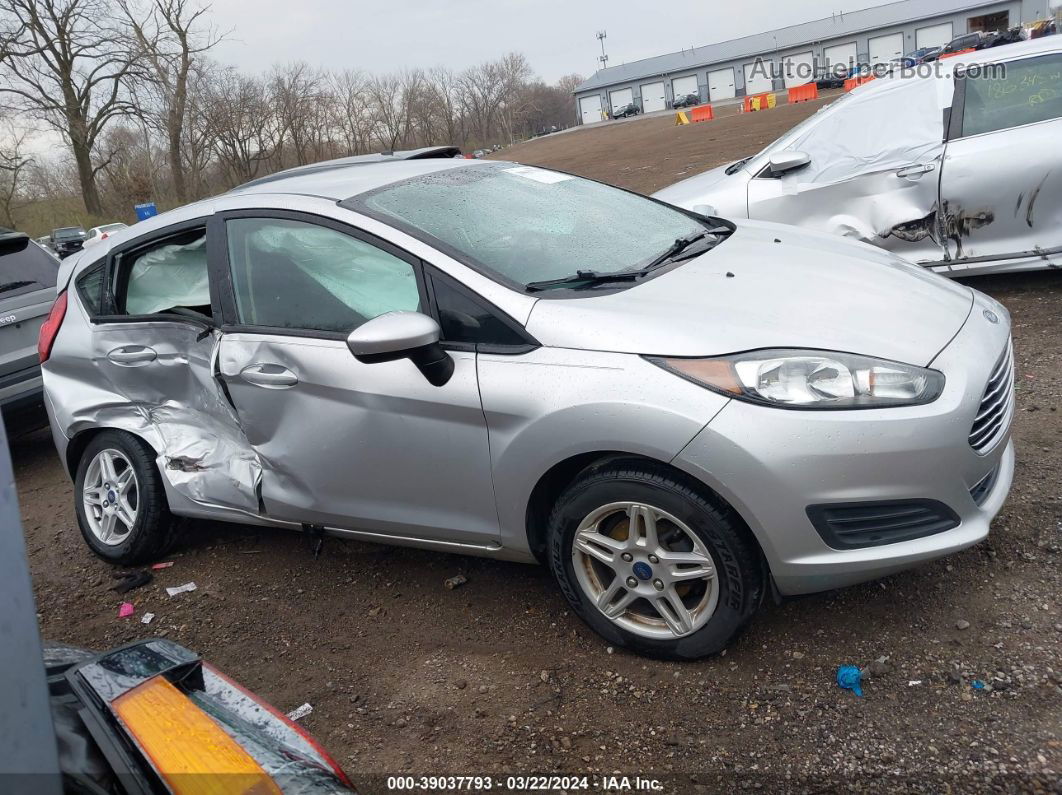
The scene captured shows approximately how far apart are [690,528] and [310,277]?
172 centimetres

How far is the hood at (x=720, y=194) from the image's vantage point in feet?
20.3

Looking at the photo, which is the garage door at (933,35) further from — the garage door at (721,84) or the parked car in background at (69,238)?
the parked car in background at (69,238)

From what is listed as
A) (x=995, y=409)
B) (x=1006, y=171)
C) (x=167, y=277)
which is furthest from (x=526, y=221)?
(x=1006, y=171)

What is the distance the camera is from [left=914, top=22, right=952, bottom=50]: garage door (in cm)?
6825

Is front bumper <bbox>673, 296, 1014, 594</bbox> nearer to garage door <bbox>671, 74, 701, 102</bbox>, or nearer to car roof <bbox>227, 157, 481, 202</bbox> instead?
car roof <bbox>227, 157, 481, 202</bbox>

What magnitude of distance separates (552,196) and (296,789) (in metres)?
2.72

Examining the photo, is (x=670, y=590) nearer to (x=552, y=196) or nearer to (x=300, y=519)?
(x=300, y=519)

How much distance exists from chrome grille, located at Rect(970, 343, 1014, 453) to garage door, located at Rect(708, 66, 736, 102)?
82253 mm

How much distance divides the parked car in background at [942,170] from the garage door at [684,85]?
8130cm

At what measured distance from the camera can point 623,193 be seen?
13.3 ft

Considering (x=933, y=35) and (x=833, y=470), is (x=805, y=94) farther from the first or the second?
(x=833, y=470)

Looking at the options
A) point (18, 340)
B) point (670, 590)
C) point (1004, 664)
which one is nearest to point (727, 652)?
point (670, 590)

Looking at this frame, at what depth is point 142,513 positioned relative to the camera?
13.0 ft

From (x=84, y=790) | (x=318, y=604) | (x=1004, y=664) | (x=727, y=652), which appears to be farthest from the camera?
(x=318, y=604)
